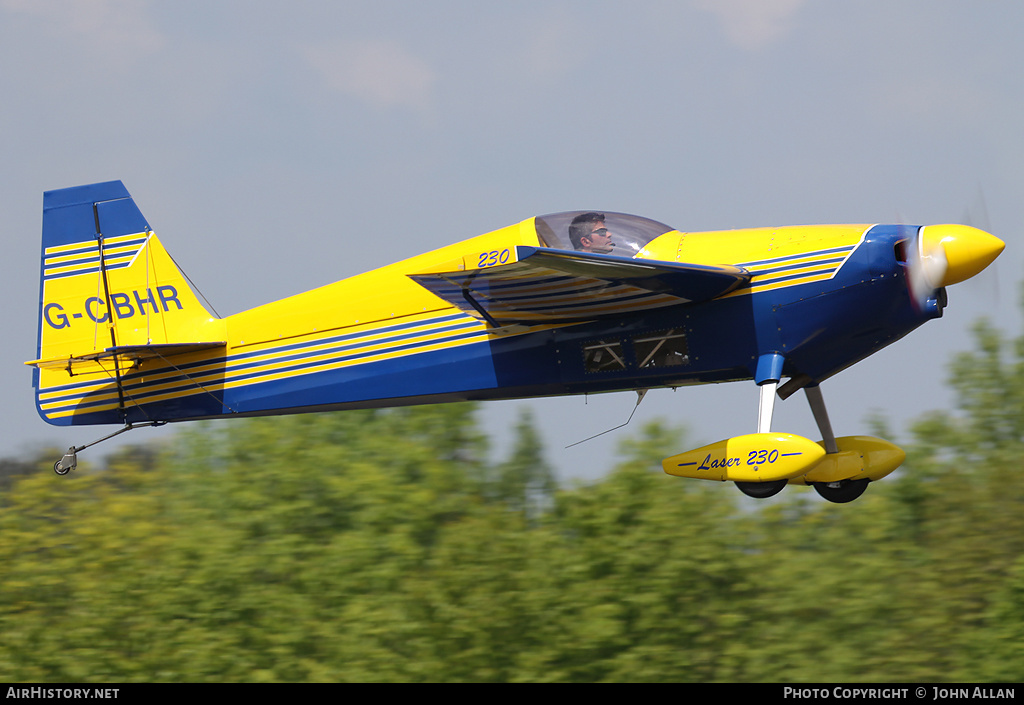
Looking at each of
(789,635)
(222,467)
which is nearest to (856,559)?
(789,635)

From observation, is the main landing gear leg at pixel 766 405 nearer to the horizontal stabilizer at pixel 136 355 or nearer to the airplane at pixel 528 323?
the airplane at pixel 528 323

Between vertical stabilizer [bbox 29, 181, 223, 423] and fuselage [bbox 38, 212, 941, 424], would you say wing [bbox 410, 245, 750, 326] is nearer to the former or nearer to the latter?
fuselage [bbox 38, 212, 941, 424]

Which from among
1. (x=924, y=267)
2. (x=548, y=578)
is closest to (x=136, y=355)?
(x=924, y=267)

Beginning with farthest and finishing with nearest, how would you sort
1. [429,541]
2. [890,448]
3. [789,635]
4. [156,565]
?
[429,541] → [156,565] → [789,635] → [890,448]

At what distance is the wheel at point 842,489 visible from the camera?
30.7ft

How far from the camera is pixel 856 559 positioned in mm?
20531

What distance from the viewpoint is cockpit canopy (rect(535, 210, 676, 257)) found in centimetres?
872

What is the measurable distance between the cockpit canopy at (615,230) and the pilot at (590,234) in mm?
23

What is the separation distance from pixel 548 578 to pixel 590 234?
13.4 m

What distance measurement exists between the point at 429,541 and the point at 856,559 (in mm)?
8852

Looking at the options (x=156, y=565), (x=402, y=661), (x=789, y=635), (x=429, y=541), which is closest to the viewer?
(x=402, y=661)

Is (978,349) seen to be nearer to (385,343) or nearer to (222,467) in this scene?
(222,467)

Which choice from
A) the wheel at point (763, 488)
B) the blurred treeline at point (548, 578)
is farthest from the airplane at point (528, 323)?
the blurred treeline at point (548, 578)

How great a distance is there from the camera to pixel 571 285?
8367 mm
